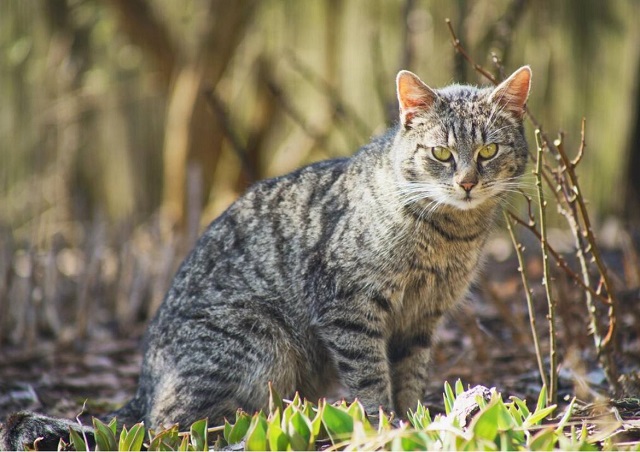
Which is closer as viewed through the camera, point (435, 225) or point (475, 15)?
point (435, 225)

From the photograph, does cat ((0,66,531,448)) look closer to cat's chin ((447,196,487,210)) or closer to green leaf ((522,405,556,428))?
cat's chin ((447,196,487,210))

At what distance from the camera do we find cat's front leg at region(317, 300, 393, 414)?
12.2 ft

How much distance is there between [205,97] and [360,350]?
396 centimetres

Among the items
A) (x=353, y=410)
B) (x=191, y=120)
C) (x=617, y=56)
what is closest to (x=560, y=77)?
(x=617, y=56)

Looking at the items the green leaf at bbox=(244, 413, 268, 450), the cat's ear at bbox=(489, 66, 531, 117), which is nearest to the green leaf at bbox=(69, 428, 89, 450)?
the green leaf at bbox=(244, 413, 268, 450)

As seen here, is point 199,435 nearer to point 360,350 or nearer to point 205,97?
point 360,350

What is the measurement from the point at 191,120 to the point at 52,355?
3.55 m

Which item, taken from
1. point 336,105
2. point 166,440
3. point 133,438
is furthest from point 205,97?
point 133,438

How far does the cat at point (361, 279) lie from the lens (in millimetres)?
3699

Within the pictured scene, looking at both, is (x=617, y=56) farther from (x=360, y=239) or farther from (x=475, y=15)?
(x=360, y=239)

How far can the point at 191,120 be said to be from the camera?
28.0ft

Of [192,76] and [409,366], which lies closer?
[409,366]

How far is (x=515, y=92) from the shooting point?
12.1 ft

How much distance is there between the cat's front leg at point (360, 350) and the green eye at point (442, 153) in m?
0.71
